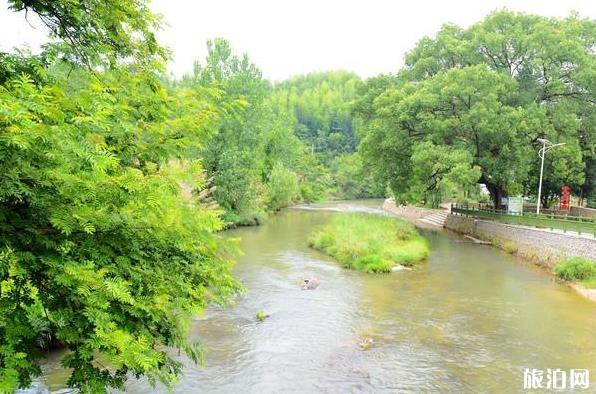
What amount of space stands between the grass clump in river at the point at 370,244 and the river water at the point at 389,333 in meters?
1.26

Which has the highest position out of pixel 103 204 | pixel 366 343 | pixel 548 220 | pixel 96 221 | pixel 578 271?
pixel 103 204

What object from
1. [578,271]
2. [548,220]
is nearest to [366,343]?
[578,271]

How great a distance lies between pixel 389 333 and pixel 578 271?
11.4m

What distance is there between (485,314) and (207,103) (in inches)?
523

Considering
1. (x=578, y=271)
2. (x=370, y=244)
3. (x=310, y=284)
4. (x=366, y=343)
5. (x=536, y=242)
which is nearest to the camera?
(x=366, y=343)

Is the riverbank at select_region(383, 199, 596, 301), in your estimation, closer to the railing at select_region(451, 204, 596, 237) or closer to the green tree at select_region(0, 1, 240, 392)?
the railing at select_region(451, 204, 596, 237)

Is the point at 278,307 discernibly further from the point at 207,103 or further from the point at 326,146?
the point at 326,146

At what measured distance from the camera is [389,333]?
14344 millimetres

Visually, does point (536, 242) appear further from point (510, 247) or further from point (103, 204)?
point (103, 204)

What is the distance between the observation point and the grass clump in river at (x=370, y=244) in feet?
77.4

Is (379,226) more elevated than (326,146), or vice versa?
(326,146)

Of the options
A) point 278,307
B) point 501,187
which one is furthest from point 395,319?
point 501,187

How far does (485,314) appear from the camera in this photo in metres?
16.4

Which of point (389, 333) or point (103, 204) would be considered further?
point (389, 333)
